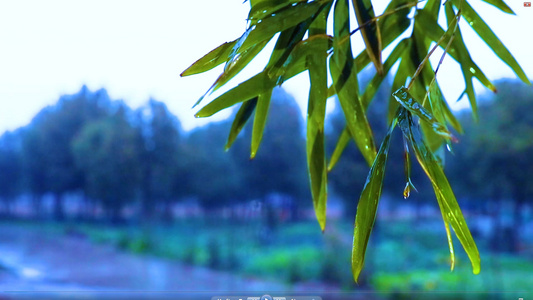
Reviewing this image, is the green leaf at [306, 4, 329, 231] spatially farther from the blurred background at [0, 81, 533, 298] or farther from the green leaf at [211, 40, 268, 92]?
the blurred background at [0, 81, 533, 298]

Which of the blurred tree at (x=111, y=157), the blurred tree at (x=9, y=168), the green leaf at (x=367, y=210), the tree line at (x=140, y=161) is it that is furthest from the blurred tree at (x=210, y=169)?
the green leaf at (x=367, y=210)

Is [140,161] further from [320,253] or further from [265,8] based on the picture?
[265,8]

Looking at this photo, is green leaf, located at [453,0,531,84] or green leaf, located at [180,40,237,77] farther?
green leaf, located at [453,0,531,84]

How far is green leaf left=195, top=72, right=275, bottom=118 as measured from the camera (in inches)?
35.8

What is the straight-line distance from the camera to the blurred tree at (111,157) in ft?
10.9

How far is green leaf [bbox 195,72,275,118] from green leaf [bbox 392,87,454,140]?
281 millimetres

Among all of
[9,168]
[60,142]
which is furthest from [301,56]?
[9,168]

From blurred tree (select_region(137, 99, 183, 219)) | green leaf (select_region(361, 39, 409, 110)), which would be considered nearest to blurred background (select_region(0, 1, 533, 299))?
blurred tree (select_region(137, 99, 183, 219))

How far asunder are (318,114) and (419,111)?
300mm

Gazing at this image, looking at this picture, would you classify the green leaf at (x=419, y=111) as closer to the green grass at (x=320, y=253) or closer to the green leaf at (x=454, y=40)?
the green leaf at (x=454, y=40)

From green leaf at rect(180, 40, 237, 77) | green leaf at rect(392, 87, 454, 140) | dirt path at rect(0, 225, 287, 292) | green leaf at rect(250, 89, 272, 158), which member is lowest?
dirt path at rect(0, 225, 287, 292)

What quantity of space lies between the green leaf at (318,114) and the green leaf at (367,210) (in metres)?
0.21

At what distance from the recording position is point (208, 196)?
340cm

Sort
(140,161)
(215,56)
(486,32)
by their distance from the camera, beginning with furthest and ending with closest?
(140,161) → (486,32) → (215,56)
